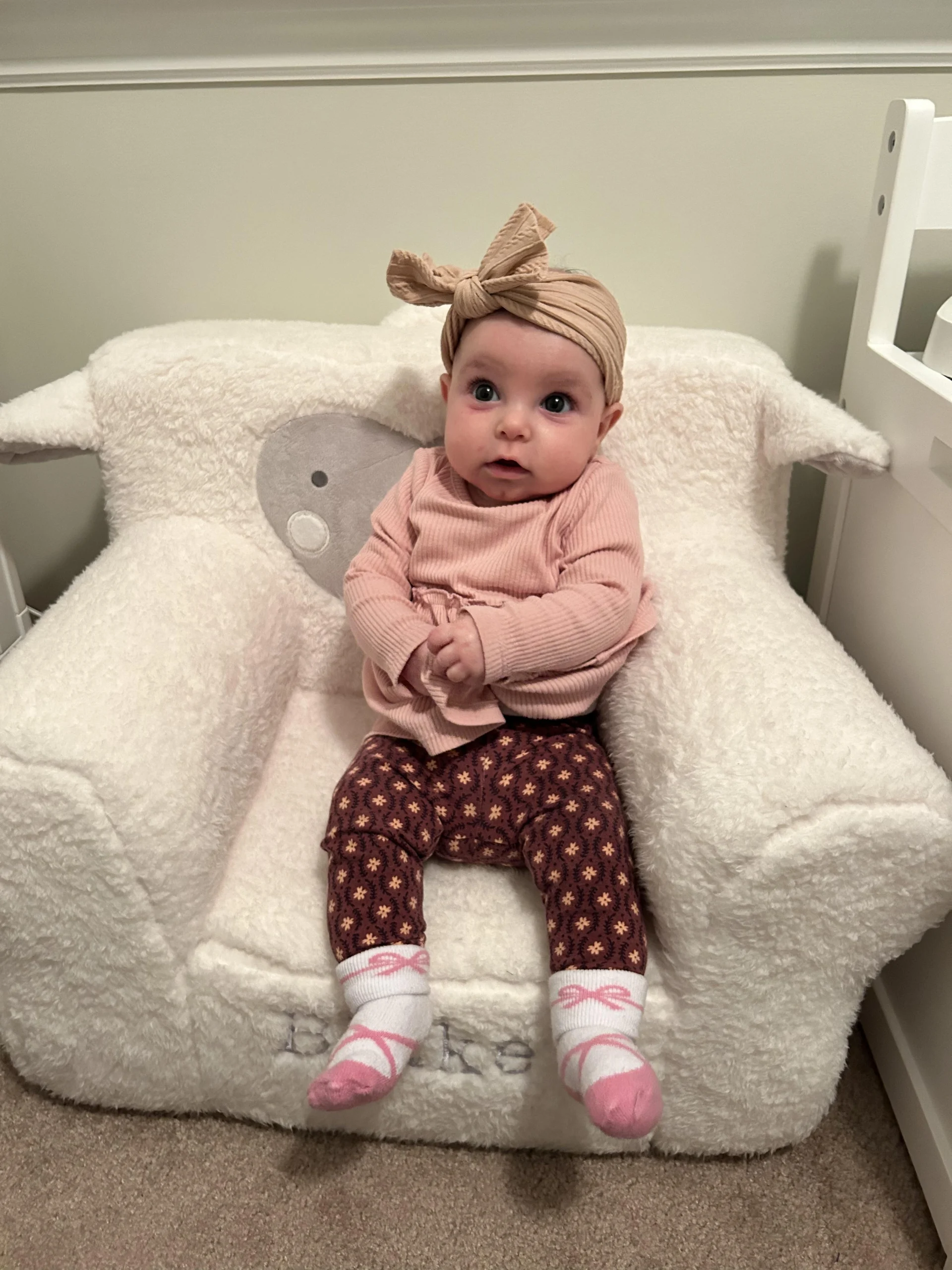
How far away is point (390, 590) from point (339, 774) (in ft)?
0.73

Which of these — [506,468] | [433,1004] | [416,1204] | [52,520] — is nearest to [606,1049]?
[433,1004]

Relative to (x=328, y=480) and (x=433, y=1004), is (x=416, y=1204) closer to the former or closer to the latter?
(x=433, y=1004)

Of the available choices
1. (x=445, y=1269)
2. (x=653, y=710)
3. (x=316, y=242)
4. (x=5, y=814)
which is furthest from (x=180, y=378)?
(x=445, y=1269)

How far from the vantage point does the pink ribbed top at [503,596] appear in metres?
0.87

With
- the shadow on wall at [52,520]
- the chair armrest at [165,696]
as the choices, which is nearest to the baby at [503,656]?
the chair armrest at [165,696]

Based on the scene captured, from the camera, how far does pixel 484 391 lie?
0.91 metres

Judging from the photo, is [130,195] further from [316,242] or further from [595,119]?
[595,119]

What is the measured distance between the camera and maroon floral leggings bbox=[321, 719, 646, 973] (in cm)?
77

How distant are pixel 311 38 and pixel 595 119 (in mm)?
370

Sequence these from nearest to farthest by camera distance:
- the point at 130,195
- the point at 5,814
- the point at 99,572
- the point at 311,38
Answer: the point at 5,814
the point at 99,572
the point at 311,38
the point at 130,195

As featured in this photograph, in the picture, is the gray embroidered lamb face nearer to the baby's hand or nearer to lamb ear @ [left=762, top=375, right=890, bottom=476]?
the baby's hand

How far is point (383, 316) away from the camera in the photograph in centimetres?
126

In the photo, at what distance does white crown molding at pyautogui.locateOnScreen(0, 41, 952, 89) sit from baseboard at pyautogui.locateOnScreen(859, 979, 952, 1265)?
43.5 inches

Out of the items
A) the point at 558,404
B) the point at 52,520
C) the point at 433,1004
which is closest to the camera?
the point at 433,1004
